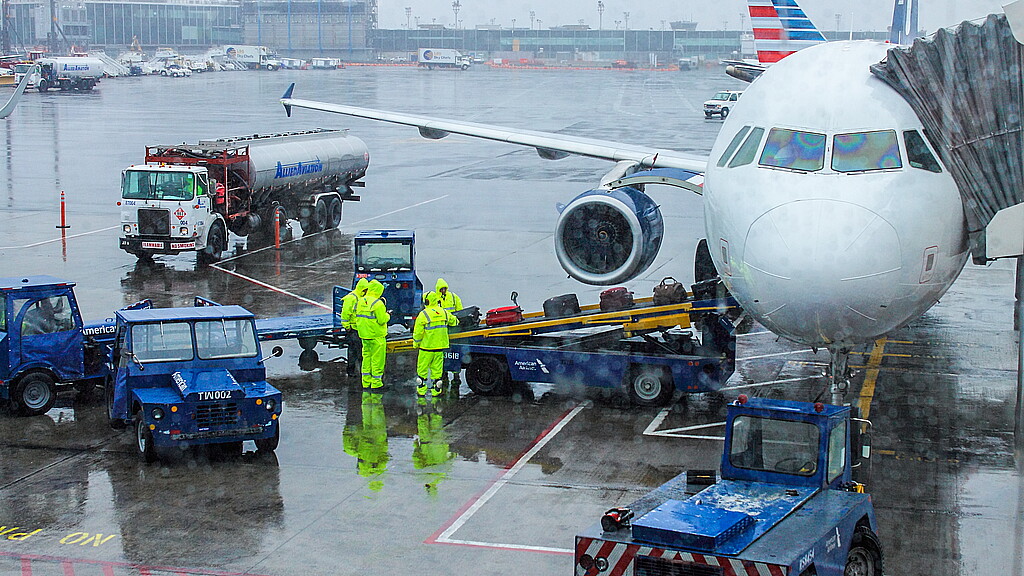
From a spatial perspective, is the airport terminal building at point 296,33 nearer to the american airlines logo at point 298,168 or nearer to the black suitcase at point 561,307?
the american airlines logo at point 298,168

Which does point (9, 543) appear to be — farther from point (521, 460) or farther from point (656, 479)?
point (656, 479)

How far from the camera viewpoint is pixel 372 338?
1858 centimetres

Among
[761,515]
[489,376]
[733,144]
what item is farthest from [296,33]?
[761,515]

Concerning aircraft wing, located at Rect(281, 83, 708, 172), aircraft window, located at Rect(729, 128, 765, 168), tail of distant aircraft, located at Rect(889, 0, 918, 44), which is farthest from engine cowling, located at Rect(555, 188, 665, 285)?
tail of distant aircraft, located at Rect(889, 0, 918, 44)

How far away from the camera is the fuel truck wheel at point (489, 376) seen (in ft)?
60.2

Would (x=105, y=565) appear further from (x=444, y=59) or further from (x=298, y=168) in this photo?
(x=444, y=59)

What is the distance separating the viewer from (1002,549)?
40.4ft

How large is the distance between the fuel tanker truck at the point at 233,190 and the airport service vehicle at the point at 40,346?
1065cm

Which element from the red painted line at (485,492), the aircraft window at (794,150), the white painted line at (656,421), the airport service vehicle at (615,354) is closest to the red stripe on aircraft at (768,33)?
the airport service vehicle at (615,354)

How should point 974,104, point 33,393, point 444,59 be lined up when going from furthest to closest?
1. point 444,59
2. point 33,393
3. point 974,104

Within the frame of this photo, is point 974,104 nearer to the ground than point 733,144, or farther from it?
farther from it

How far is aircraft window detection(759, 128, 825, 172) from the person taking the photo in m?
12.2

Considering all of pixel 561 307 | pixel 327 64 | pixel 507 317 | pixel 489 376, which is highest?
pixel 327 64

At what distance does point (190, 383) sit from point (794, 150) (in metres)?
8.12
